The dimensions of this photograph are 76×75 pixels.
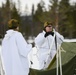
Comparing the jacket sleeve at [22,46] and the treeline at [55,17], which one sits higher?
the jacket sleeve at [22,46]

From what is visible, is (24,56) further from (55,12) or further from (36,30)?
(36,30)

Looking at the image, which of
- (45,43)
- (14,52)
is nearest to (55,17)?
(45,43)

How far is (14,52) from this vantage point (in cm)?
623

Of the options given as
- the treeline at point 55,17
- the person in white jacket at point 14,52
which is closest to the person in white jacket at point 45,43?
the person in white jacket at point 14,52

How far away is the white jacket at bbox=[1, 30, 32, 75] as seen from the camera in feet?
20.2

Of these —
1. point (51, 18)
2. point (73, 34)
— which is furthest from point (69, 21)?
point (51, 18)

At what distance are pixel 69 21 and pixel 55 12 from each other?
5.53m

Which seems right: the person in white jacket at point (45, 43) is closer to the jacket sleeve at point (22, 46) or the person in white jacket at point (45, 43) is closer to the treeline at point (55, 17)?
the jacket sleeve at point (22, 46)

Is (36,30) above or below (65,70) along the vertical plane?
below

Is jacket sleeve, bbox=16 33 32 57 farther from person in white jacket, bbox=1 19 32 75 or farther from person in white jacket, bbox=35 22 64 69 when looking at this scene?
person in white jacket, bbox=35 22 64 69

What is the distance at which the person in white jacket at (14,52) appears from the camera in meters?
6.16

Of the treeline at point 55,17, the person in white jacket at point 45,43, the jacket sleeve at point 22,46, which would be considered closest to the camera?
the jacket sleeve at point 22,46

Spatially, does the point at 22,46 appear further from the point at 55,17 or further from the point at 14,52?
the point at 55,17

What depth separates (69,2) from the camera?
51.3 metres
